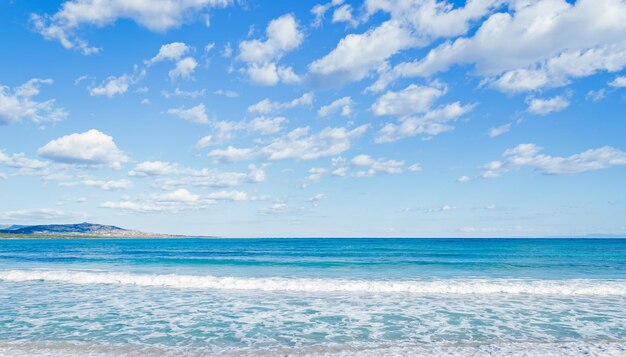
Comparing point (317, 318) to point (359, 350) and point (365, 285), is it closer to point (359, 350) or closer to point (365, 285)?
point (359, 350)

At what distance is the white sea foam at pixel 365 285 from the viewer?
2159 cm

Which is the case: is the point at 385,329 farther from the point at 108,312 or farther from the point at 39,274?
the point at 39,274

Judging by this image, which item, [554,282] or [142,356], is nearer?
[142,356]

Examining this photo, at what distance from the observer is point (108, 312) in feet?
52.0

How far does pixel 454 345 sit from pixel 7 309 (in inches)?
658

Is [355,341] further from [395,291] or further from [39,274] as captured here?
[39,274]

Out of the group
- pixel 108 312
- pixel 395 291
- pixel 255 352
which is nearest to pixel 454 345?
pixel 255 352

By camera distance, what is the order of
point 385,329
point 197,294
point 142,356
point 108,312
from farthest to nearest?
1. point 197,294
2. point 108,312
3. point 385,329
4. point 142,356

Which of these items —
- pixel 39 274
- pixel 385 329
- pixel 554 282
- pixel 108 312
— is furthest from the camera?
pixel 39 274

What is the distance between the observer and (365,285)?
23188 millimetres

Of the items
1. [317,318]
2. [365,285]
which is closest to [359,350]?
[317,318]

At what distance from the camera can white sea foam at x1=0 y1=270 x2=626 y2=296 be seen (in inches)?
850

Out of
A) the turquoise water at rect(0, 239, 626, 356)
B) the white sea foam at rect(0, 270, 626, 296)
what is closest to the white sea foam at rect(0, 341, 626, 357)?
the turquoise water at rect(0, 239, 626, 356)

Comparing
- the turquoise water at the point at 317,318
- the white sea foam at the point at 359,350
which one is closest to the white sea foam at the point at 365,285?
the turquoise water at the point at 317,318
